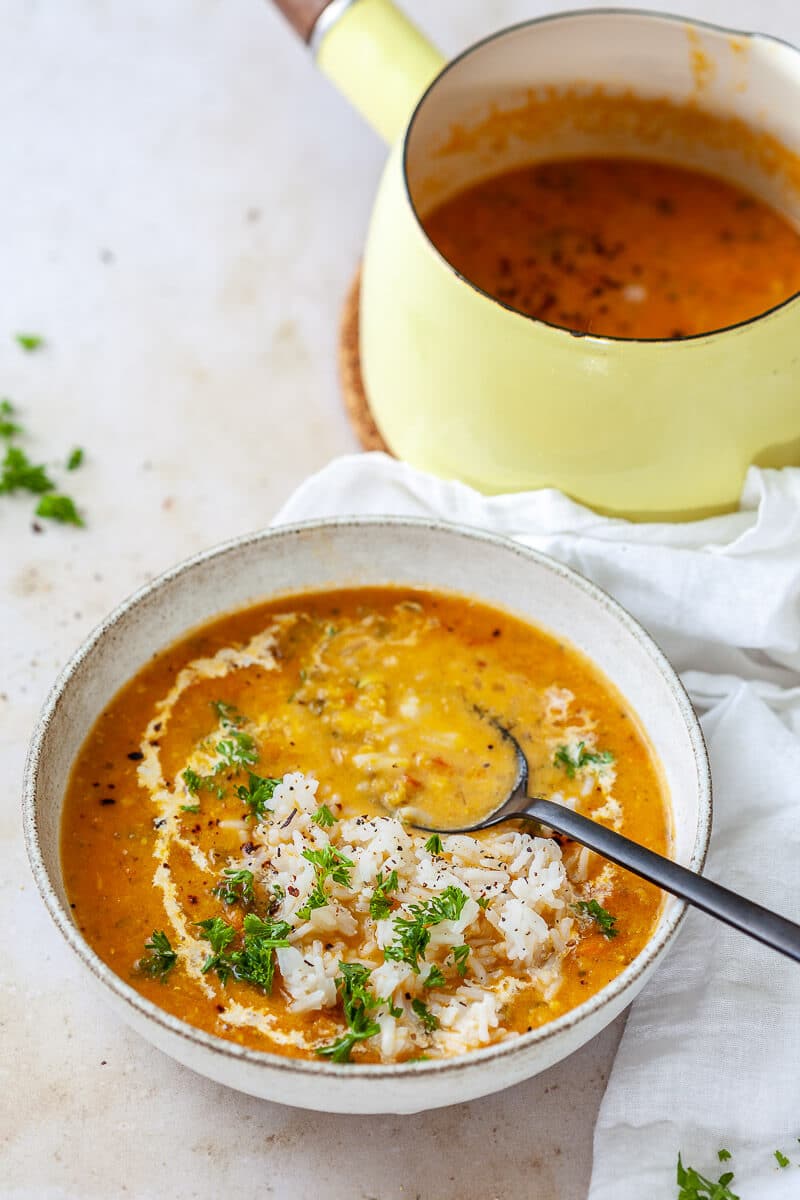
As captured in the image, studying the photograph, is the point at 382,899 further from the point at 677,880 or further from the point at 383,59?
the point at 383,59

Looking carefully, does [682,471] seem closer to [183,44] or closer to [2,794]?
[2,794]

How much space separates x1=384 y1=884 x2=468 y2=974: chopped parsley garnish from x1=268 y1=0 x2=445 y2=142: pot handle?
1536mm

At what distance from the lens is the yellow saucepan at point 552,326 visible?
2.31 meters

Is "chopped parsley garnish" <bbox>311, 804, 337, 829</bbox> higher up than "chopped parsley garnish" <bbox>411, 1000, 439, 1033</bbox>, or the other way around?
"chopped parsley garnish" <bbox>311, 804, 337, 829</bbox>

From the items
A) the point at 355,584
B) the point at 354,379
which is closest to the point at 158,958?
the point at 355,584

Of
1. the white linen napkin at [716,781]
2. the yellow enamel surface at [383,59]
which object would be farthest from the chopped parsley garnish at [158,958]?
the yellow enamel surface at [383,59]

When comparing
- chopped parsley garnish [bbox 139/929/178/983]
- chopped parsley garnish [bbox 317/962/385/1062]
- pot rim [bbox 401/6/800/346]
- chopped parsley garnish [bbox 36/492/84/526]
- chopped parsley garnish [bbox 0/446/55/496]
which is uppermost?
pot rim [bbox 401/6/800/346]

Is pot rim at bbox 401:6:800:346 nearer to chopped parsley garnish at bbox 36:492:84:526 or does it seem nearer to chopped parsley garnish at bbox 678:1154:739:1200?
chopped parsley garnish at bbox 36:492:84:526

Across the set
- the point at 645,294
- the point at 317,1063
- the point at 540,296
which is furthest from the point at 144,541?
the point at 317,1063

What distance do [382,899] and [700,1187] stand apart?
1.90ft

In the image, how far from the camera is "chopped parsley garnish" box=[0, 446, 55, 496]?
9.20 feet

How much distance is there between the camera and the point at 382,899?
6.55 ft

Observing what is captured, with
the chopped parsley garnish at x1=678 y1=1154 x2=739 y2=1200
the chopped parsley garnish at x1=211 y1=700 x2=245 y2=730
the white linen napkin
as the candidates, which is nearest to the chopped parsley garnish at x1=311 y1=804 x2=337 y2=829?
the chopped parsley garnish at x1=211 y1=700 x2=245 y2=730

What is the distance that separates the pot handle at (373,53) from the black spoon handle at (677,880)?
143 cm
